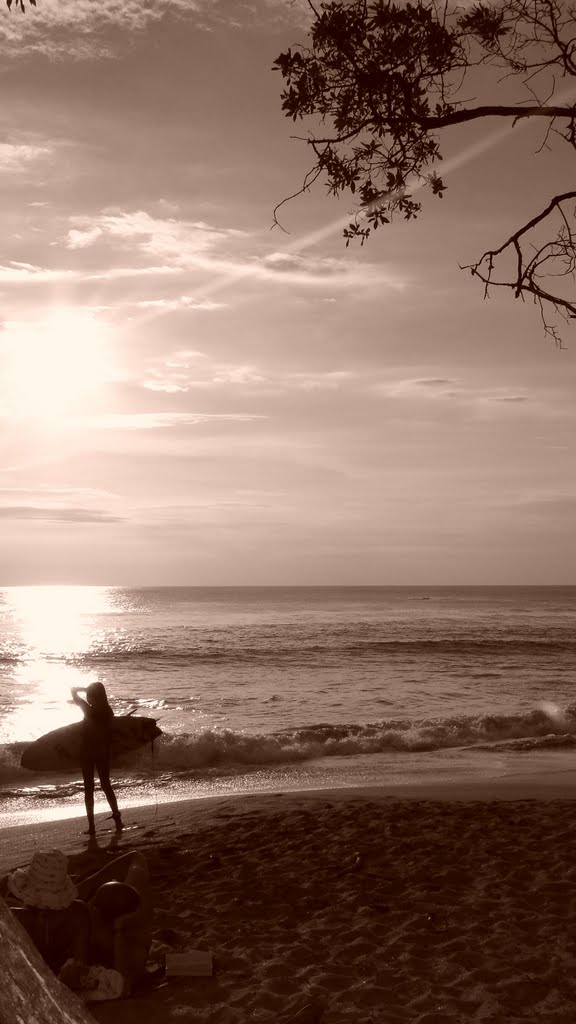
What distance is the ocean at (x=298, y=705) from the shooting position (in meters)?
14.0

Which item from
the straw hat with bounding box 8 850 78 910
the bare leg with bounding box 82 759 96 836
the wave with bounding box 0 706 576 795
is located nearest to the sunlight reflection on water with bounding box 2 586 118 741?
the wave with bounding box 0 706 576 795

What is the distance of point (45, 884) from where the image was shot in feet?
17.1

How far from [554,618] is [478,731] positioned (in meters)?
48.9

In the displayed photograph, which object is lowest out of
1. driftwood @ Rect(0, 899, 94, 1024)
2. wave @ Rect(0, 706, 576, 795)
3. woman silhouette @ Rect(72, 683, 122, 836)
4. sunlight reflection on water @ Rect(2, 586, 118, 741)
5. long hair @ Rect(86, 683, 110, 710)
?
wave @ Rect(0, 706, 576, 795)

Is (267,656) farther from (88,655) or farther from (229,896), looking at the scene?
(229,896)

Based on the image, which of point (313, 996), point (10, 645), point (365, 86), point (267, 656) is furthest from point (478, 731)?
point (10, 645)

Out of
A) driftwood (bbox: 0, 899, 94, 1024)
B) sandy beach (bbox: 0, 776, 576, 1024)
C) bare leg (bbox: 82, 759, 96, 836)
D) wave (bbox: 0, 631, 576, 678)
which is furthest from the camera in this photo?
wave (bbox: 0, 631, 576, 678)

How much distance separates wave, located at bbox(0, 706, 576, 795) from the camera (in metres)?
14.9

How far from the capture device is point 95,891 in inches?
237

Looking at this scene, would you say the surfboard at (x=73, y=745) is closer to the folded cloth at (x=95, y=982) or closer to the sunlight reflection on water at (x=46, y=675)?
the sunlight reflection on water at (x=46, y=675)

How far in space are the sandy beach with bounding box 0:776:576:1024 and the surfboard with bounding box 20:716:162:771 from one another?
8.52 ft

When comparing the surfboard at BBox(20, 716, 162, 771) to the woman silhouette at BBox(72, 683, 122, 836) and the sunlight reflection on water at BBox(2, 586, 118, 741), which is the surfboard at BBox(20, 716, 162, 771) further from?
the sunlight reflection on water at BBox(2, 586, 118, 741)

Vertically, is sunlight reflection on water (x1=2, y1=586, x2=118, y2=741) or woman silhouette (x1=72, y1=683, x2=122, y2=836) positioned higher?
woman silhouette (x1=72, y1=683, x2=122, y2=836)

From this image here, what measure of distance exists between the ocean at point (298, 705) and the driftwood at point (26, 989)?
31.3 ft
